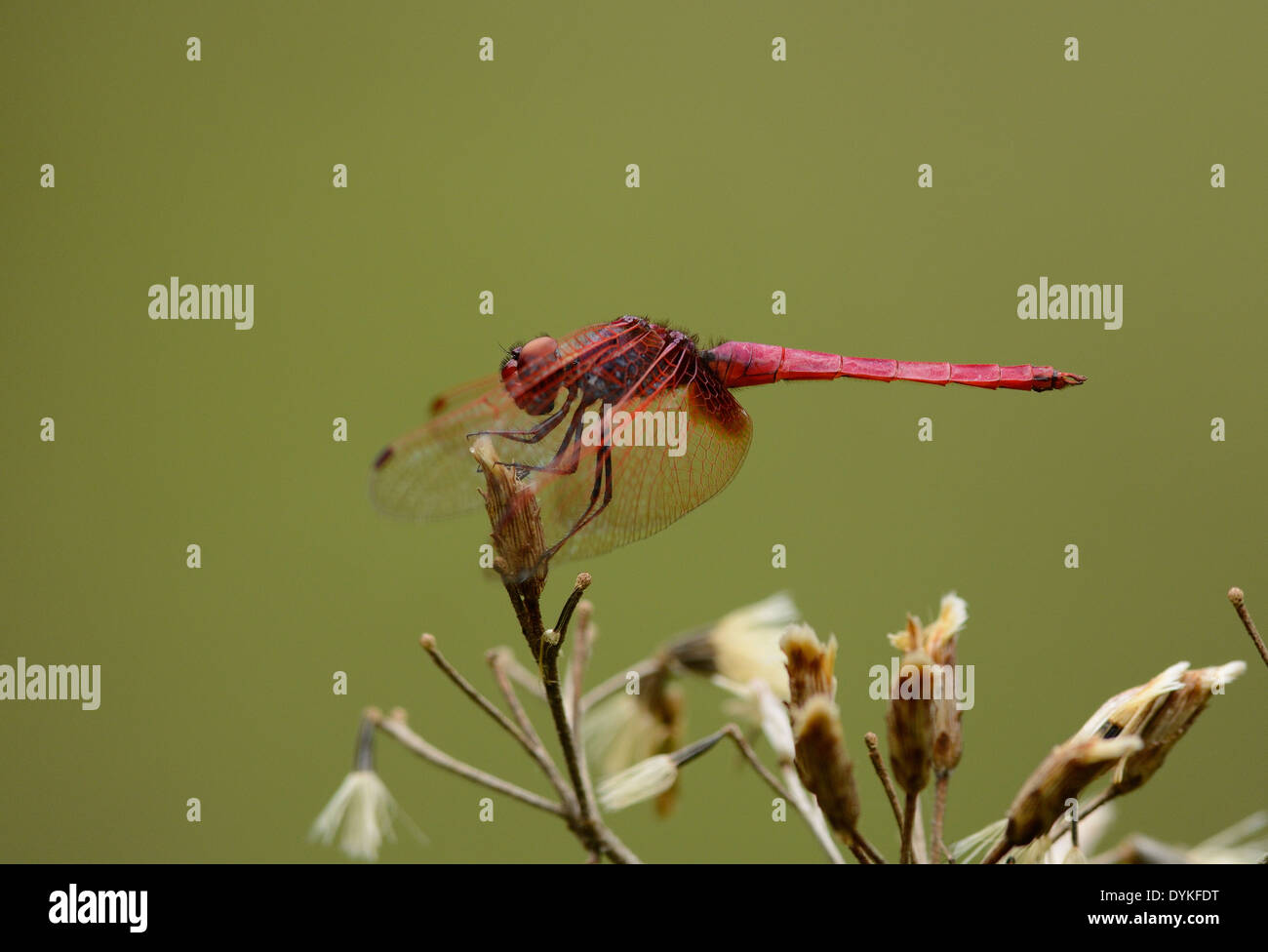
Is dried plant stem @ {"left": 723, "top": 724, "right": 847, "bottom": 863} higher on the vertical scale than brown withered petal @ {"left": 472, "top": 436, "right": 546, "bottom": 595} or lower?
lower

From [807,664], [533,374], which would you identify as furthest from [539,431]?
[807,664]

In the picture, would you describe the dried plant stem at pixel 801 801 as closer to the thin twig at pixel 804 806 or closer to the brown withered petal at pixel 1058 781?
the thin twig at pixel 804 806

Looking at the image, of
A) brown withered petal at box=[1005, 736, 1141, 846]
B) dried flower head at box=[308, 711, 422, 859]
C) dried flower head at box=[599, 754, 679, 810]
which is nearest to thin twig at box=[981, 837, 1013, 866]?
brown withered petal at box=[1005, 736, 1141, 846]

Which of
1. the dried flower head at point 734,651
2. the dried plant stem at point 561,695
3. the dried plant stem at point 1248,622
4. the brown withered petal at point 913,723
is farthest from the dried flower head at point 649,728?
the dried plant stem at point 1248,622

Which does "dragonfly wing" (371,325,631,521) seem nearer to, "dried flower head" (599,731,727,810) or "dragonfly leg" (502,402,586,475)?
"dragonfly leg" (502,402,586,475)

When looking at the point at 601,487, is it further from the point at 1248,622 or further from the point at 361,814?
the point at 1248,622

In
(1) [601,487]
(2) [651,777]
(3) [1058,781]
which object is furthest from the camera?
(1) [601,487]
